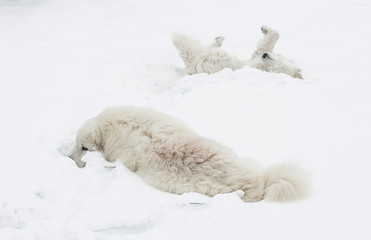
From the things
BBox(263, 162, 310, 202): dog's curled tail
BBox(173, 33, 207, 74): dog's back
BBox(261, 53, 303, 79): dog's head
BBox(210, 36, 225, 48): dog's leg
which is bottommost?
BBox(263, 162, 310, 202): dog's curled tail

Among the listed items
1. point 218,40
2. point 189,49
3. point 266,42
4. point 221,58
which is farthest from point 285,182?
point 218,40

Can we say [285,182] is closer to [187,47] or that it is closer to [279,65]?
[279,65]

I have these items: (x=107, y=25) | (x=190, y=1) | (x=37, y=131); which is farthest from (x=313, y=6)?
(x=37, y=131)

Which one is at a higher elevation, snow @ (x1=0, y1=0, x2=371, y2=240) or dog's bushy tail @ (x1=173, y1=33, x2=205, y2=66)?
dog's bushy tail @ (x1=173, y1=33, x2=205, y2=66)

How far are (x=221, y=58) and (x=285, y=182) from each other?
4210 mm

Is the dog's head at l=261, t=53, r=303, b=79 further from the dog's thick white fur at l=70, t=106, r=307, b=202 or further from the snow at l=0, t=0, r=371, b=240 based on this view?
the dog's thick white fur at l=70, t=106, r=307, b=202

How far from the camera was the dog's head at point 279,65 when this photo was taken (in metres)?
6.99

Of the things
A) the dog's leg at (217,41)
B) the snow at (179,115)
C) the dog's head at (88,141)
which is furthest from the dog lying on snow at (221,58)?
the dog's head at (88,141)

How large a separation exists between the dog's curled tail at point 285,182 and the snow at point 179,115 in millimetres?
90

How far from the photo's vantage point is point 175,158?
3949 millimetres

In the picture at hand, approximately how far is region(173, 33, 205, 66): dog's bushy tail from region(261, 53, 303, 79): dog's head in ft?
3.66

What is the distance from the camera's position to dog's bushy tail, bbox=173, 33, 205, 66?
7.44m

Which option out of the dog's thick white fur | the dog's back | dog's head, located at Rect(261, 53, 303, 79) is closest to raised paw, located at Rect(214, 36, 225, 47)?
the dog's back

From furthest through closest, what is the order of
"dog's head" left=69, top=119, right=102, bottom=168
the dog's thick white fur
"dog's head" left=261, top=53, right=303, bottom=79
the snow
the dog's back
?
the dog's back → "dog's head" left=261, top=53, right=303, bottom=79 → "dog's head" left=69, top=119, right=102, bottom=168 → the dog's thick white fur → the snow
